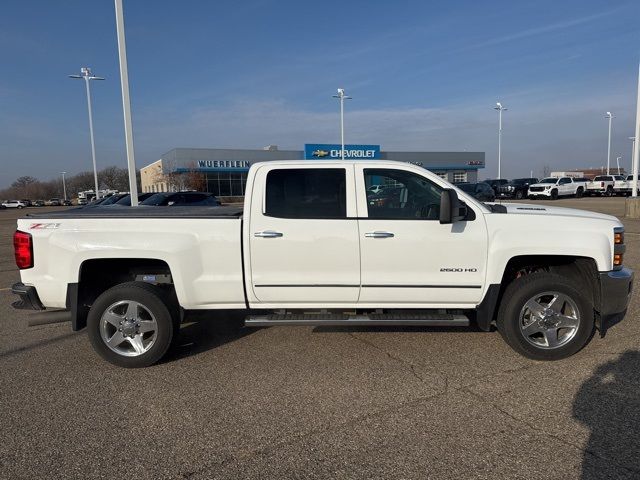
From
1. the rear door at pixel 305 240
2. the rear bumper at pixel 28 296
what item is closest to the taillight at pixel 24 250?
the rear bumper at pixel 28 296

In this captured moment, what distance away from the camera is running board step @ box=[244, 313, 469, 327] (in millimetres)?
4473

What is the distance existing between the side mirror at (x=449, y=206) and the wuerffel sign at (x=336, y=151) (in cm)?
4917

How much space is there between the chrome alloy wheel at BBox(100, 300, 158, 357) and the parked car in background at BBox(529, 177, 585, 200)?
37.6 meters

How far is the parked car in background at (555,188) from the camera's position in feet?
120

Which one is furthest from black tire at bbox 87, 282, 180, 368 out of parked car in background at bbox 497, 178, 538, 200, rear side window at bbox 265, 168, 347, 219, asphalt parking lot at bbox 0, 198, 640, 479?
parked car in background at bbox 497, 178, 538, 200

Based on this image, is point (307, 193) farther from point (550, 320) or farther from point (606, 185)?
point (606, 185)

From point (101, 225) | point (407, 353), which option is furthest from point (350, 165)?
point (101, 225)

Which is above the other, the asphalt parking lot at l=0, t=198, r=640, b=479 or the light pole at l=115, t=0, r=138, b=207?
the light pole at l=115, t=0, r=138, b=207

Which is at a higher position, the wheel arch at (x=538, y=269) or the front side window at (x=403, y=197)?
the front side window at (x=403, y=197)

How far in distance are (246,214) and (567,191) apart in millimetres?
39745

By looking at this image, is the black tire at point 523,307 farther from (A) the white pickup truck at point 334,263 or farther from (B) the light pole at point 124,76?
(B) the light pole at point 124,76

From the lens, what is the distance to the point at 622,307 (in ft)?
14.6

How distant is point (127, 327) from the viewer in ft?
14.8

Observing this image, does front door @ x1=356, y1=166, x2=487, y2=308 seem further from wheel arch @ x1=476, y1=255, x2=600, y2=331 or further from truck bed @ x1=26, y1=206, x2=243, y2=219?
truck bed @ x1=26, y1=206, x2=243, y2=219
